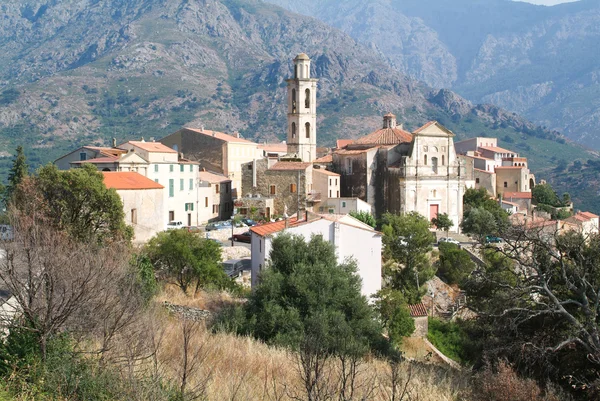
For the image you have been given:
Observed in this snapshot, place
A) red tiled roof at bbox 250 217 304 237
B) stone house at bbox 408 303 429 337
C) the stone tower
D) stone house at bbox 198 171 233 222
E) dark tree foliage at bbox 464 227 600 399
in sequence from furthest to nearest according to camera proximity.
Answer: the stone tower
stone house at bbox 198 171 233 222
stone house at bbox 408 303 429 337
red tiled roof at bbox 250 217 304 237
dark tree foliage at bbox 464 227 600 399

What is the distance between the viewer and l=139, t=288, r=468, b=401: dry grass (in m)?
12.8

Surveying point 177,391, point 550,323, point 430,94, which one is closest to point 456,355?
point 550,323

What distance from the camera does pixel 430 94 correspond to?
199 meters

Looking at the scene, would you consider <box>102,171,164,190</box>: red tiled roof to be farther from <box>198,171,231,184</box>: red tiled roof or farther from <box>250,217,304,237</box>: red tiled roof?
<box>198,171,231,184</box>: red tiled roof

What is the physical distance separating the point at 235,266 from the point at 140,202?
5.52 meters

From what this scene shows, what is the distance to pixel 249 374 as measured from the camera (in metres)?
14.8

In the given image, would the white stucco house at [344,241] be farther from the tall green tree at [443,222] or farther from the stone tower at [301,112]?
the stone tower at [301,112]

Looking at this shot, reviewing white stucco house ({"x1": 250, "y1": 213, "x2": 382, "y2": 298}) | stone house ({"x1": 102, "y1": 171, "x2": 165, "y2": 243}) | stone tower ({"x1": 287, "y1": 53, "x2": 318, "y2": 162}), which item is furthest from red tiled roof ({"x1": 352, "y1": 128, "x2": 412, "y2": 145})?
white stucco house ({"x1": 250, "y1": 213, "x2": 382, "y2": 298})

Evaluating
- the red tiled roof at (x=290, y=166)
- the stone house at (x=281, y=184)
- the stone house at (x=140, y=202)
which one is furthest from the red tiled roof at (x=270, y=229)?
the red tiled roof at (x=290, y=166)

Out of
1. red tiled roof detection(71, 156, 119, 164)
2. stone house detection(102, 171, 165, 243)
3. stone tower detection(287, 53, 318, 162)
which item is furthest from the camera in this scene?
stone tower detection(287, 53, 318, 162)

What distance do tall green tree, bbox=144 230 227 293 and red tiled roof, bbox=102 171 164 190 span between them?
459 cm

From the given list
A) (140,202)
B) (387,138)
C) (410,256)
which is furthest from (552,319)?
(387,138)

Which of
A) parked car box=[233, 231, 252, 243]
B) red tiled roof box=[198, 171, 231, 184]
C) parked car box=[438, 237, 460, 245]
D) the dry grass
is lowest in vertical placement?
the dry grass

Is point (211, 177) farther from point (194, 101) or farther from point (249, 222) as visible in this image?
point (194, 101)
